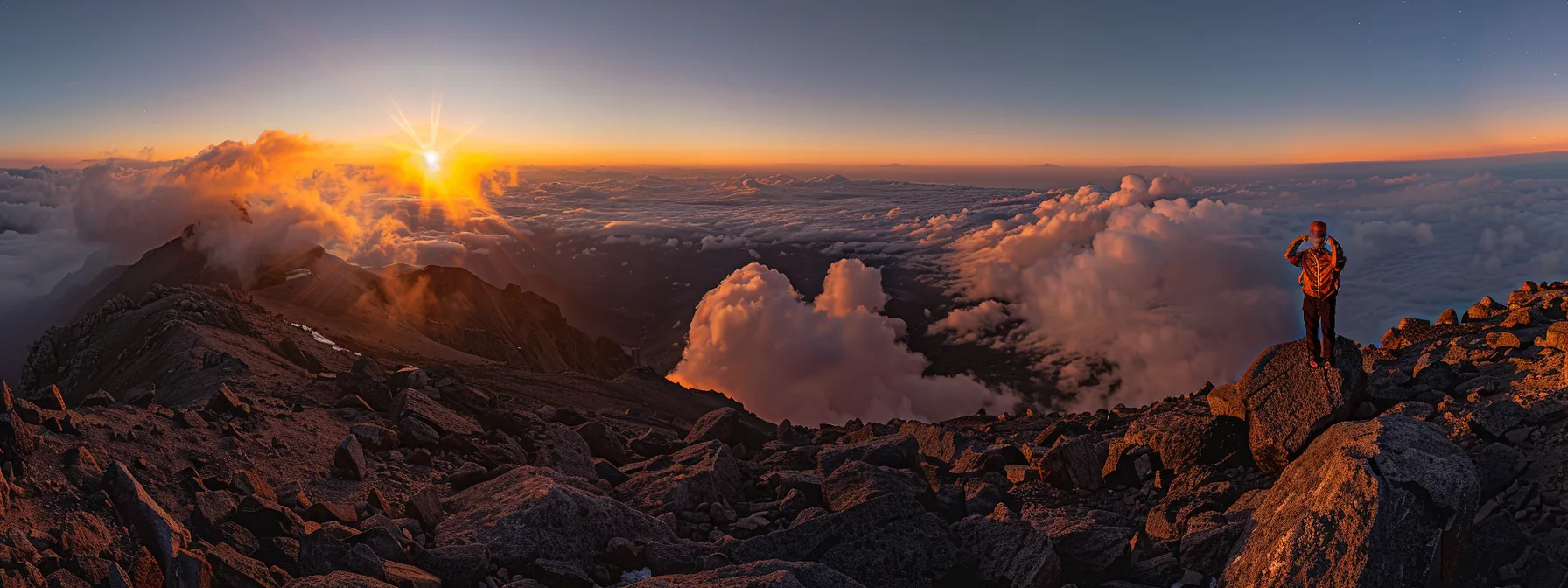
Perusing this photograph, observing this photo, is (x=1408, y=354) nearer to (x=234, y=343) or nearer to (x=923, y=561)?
(x=923, y=561)

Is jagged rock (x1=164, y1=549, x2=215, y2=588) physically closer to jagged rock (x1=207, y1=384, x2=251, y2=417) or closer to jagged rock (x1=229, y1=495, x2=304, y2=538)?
jagged rock (x1=229, y1=495, x2=304, y2=538)

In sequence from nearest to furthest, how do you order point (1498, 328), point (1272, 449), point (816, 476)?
point (1272, 449), point (816, 476), point (1498, 328)

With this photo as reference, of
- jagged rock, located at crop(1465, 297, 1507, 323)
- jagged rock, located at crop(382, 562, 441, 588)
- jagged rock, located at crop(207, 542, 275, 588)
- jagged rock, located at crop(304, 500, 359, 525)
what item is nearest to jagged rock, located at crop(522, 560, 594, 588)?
jagged rock, located at crop(382, 562, 441, 588)

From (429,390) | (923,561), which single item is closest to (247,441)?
(429,390)

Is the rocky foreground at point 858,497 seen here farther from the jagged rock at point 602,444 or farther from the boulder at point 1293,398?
the jagged rock at point 602,444

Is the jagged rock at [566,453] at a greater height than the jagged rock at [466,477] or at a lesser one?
lesser

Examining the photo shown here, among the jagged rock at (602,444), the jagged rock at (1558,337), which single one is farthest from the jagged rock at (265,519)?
the jagged rock at (1558,337)
